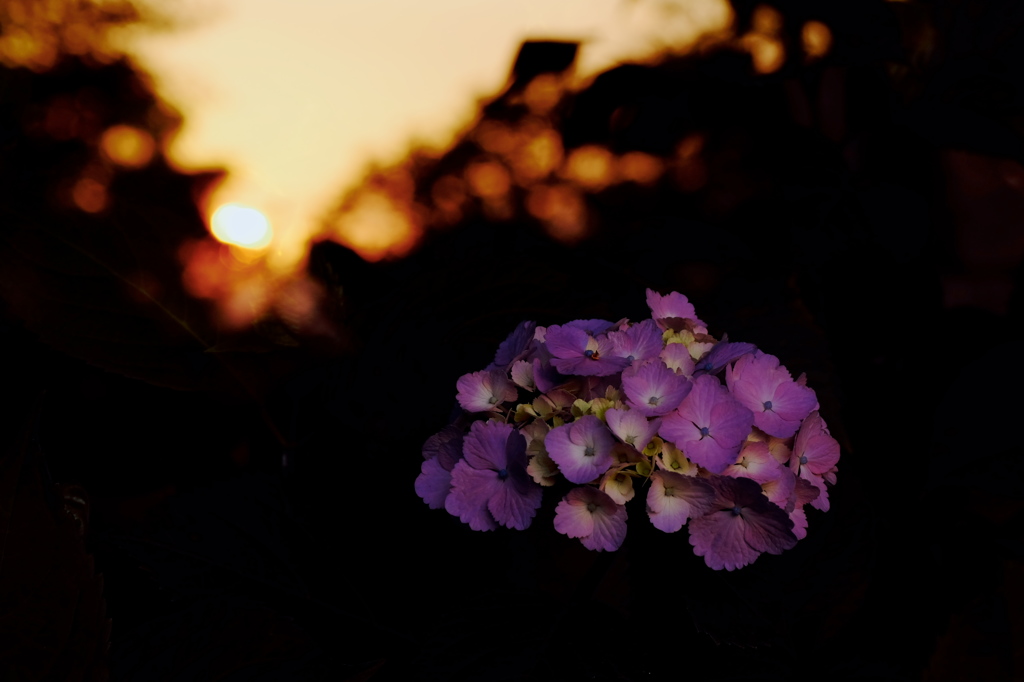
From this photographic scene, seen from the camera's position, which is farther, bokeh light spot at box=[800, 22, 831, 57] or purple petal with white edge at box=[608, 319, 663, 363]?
bokeh light spot at box=[800, 22, 831, 57]

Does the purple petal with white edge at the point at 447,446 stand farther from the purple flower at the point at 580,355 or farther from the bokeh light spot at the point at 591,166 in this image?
the bokeh light spot at the point at 591,166

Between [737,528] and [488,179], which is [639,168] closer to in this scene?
[488,179]

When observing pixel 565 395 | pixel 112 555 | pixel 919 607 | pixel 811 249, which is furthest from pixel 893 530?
pixel 112 555

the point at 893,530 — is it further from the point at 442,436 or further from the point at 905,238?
the point at 442,436

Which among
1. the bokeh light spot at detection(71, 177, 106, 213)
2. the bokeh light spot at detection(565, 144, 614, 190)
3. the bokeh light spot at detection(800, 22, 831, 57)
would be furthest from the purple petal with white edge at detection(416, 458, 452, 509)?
the bokeh light spot at detection(800, 22, 831, 57)

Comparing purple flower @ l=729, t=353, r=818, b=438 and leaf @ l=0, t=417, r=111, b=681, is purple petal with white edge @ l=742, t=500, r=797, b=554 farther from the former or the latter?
leaf @ l=0, t=417, r=111, b=681

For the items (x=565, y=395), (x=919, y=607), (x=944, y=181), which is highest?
(x=565, y=395)

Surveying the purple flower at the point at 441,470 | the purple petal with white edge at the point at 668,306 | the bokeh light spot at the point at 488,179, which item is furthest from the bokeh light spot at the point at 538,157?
the purple flower at the point at 441,470
